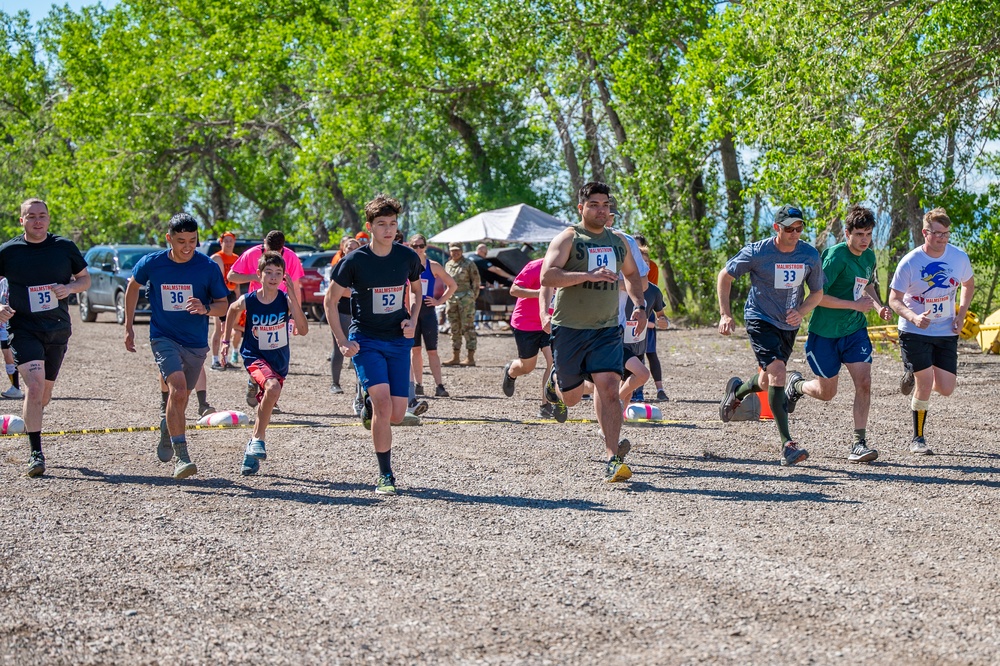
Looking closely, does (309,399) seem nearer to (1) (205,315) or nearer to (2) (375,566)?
(1) (205,315)

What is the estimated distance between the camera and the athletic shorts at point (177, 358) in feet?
27.0

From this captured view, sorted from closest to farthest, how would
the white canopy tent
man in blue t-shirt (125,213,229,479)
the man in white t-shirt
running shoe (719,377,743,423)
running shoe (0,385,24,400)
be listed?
man in blue t-shirt (125,213,229,479) → the man in white t-shirt → running shoe (719,377,743,423) → running shoe (0,385,24,400) → the white canopy tent

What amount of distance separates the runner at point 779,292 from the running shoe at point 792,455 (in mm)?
17

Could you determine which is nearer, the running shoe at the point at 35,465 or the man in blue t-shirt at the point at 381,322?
the man in blue t-shirt at the point at 381,322

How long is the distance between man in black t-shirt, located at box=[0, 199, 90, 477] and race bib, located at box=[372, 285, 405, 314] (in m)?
2.44

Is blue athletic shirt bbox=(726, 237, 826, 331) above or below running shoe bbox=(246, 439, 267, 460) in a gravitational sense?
above

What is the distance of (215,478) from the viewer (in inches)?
328

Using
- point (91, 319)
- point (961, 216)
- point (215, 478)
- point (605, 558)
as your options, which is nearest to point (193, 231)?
point (215, 478)

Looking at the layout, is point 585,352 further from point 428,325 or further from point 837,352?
point 428,325

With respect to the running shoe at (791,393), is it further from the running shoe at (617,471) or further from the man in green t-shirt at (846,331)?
the running shoe at (617,471)

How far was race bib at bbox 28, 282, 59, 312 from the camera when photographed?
8656 mm

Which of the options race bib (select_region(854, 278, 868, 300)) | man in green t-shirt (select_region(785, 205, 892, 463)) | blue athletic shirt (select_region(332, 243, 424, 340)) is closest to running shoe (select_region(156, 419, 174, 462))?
blue athletic shirt (select_region(332, 243, 424, 340))

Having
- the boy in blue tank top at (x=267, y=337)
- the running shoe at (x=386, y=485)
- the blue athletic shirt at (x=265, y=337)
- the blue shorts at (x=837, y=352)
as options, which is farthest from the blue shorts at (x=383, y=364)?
the blue shorts at (x=837, y=352)

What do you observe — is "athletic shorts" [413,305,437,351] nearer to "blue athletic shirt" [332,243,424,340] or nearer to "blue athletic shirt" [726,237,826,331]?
"blue athletic shirt" [726,237,826,331]
